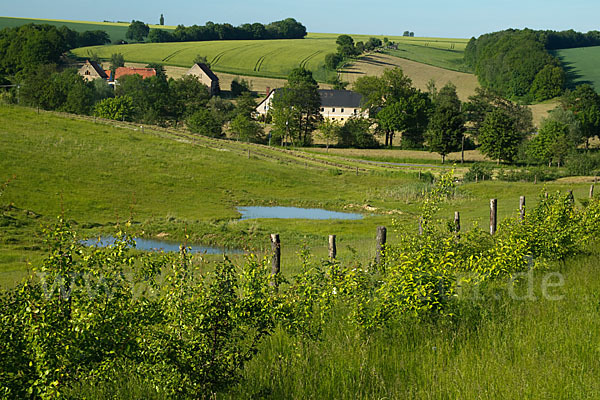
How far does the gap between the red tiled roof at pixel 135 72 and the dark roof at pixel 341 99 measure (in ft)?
159

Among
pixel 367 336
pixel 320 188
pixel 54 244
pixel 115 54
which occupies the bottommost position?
pixel 320 188

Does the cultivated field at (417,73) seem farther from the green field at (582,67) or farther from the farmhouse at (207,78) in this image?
the farmhouse at (207,78)

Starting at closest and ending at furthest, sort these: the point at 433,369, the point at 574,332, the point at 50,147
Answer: the point at 433,369 → the point at 574,332 → the point at 50,147

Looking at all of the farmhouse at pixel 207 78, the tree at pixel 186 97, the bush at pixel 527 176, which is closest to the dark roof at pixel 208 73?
the farmhouse at pixel 207 78

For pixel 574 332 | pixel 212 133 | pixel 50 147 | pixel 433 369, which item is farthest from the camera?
pixel 212 133

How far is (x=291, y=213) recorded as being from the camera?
49938 millimetres

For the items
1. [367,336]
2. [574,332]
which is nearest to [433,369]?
[367,336]

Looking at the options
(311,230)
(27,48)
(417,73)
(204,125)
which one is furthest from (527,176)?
(27,48)

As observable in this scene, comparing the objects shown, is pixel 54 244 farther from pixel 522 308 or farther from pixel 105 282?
pixel 522 308

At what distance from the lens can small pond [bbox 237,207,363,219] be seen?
4791 cm

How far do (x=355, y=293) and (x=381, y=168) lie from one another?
73582 mm

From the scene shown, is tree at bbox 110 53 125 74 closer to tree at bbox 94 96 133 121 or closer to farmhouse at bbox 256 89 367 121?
farmhouse at bbox 256 89 367 121

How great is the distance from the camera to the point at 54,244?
266 inches

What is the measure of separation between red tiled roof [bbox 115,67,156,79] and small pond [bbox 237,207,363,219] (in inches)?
4558
